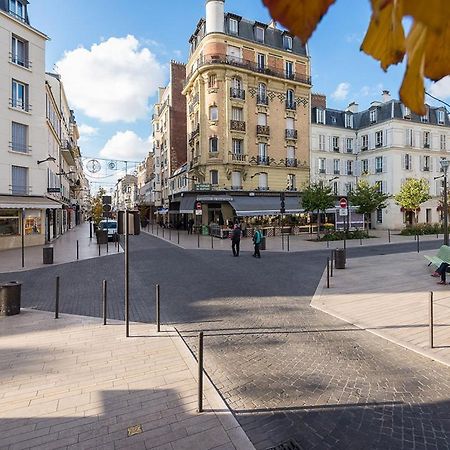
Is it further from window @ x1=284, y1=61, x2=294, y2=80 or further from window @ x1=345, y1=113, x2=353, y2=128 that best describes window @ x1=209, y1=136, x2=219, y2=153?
window @ x1=345, y1=113, x2=353, y2=128

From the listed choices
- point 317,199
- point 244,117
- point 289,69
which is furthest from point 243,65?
point 317,199

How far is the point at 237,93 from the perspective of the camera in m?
32.4

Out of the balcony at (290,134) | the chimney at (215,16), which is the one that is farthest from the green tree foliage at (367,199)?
the chimney at (215,16)

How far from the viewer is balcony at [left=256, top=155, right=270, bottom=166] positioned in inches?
1313

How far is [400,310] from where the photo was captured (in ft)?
25.3

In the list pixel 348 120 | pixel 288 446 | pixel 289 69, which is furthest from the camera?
pixel 348 120

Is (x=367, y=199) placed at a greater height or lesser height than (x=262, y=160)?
lesser

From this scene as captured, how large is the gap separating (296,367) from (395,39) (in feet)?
16.2

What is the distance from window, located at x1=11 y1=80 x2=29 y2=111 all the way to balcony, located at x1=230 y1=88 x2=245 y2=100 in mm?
17736

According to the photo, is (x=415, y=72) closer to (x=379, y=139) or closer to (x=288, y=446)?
(x=288, y=446)

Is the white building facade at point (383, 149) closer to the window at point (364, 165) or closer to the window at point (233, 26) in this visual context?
the window at point (364, 165)

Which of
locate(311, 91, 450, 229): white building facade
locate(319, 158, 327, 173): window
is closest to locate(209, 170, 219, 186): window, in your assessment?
locate(311, 91, 450, 229): white building facade

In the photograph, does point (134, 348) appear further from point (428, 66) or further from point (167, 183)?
point (167, 183)

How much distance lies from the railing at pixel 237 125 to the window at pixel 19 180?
1844cm
